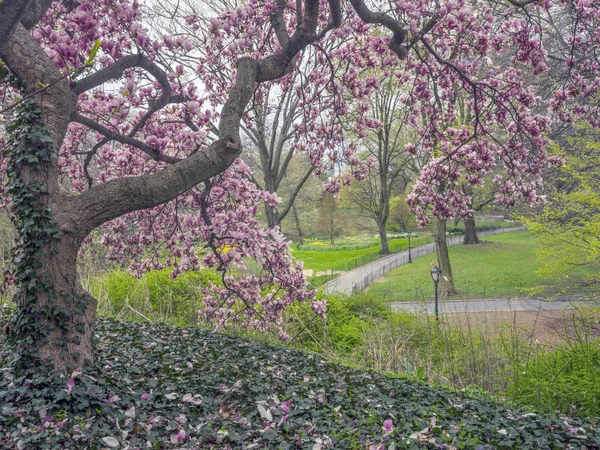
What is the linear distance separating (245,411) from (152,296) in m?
5.31

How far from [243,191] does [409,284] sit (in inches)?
486

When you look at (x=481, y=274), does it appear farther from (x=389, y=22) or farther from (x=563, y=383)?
(x=389, y=22)

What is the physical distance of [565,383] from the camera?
352 cm

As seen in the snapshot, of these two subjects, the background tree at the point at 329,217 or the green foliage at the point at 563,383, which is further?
the background tree at the point at 329,217

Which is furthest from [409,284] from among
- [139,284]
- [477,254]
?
[139,284]

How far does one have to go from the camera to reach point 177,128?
4.45 metres

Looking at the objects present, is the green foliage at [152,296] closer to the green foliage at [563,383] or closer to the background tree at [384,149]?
the green foliage at [563,383]

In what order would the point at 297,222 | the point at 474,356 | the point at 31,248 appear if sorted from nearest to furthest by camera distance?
the point at 31,248 < the point at 474,356 < the point at 297,222

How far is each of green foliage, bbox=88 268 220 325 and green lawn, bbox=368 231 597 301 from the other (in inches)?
191

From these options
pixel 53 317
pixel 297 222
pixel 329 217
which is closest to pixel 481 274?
pixel 329 217

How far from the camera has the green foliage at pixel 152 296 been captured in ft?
22.2

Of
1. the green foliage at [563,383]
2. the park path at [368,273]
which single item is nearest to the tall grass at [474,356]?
the green foliage at [563,383]

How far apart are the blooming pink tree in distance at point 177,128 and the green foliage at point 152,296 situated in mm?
1469

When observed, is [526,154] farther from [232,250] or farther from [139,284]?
[139,284]
